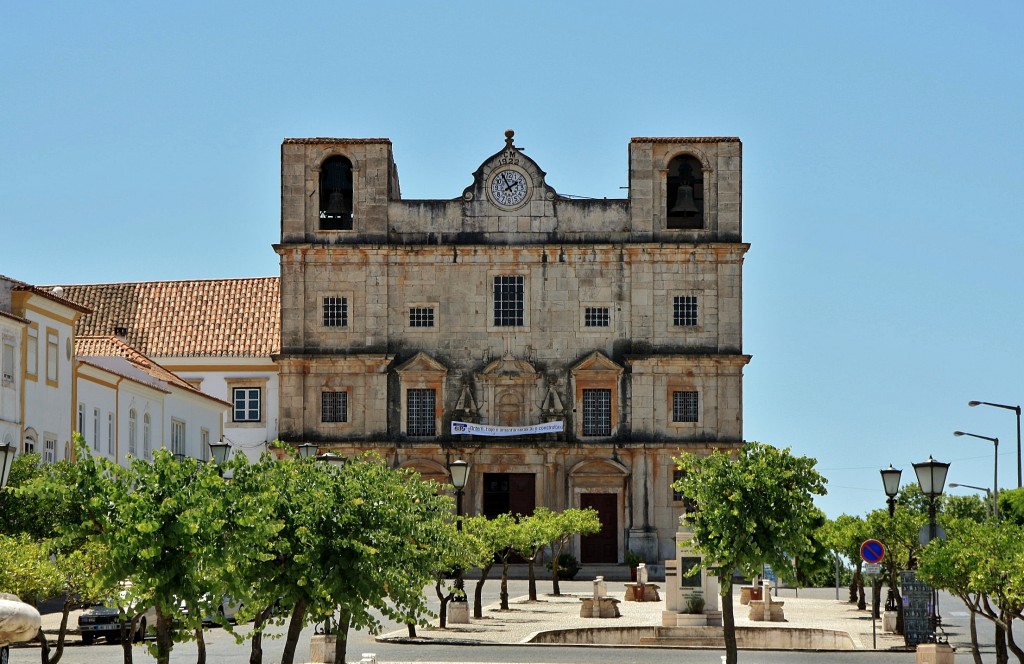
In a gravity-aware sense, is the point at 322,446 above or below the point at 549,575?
above

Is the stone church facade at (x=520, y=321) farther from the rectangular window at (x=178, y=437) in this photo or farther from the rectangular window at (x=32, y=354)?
the rectangular window at (x=32, y=354)

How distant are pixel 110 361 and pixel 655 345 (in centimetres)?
2093

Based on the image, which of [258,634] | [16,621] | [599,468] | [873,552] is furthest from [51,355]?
[16,621]

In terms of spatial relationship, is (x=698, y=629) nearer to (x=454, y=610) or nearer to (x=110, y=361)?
(x=454, y=610)

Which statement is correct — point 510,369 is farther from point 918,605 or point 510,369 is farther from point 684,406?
point 918,605

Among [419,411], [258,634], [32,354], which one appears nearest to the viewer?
[258,634]

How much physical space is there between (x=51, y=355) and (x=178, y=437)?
12951 millimetres

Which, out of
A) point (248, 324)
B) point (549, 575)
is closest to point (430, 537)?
point (549, 575)

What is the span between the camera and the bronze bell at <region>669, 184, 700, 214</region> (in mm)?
66312

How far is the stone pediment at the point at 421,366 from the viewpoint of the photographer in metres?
66.3

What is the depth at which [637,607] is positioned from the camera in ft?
159

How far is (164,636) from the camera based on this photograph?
60.1 feet

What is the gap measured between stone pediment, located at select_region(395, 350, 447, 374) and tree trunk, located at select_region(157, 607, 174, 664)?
47532mm

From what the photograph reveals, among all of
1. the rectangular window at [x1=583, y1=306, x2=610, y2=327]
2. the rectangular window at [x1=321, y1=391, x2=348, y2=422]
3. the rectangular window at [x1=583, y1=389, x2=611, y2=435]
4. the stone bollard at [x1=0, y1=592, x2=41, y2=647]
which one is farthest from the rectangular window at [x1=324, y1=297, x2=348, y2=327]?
the stone bollard at [x1=0, y1=592, x2=41, y2=647]
